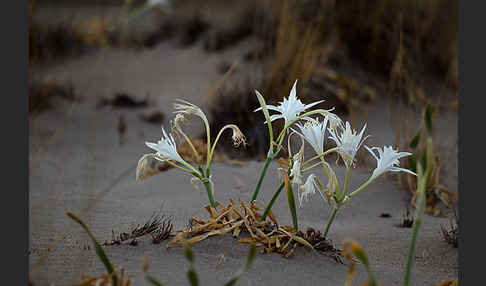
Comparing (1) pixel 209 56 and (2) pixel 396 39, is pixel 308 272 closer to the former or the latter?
(2) pixel 396 39

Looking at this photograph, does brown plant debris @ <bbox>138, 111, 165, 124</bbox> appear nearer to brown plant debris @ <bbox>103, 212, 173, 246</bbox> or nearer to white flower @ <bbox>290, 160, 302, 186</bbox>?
brown plant debris @ <bbox>103, 212, 173, 246</bbox>

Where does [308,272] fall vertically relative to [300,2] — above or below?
below

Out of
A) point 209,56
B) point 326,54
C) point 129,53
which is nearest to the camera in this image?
point 326,54

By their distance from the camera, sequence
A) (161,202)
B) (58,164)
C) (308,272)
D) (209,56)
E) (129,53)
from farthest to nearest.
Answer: (129,53) < (209,56) < (58,164) < (161,202) < (308,272)

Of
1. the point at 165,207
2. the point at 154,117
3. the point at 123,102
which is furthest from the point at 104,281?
the point at 123,102

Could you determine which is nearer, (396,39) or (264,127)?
(264,127)

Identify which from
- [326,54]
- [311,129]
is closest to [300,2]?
[326,54]

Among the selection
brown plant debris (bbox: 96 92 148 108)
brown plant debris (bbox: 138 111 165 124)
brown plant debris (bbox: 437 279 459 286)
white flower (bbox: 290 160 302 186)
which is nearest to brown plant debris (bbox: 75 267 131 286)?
white flower (bbox: 290 160 302 186)
